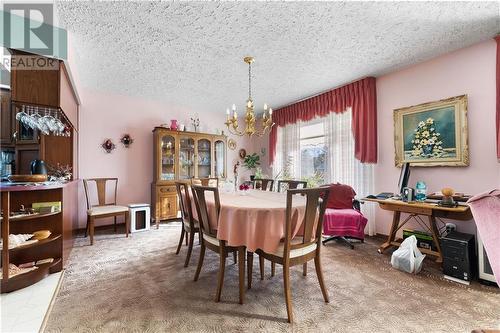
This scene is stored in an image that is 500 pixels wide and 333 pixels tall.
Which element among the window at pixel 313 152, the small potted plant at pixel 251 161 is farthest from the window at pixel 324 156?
the small potted plant at pixel 251 161

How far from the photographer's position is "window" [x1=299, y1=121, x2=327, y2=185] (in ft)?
14.7

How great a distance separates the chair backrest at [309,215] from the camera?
1654 mm

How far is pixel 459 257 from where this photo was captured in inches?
86.3

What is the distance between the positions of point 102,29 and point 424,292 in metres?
3.85

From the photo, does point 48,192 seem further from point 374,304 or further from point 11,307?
point 374,304

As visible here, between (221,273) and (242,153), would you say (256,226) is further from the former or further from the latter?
(242,153)

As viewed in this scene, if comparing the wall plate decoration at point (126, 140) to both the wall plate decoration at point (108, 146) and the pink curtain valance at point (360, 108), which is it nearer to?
the wall plate decoration at point (108, 146)

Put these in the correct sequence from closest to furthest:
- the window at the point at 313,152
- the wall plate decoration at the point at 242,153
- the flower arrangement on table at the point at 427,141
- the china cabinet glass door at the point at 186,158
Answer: the flower arrangement on table at the point at 427,141
the window at the point at 313,152
the china cabinet glass door at the point at 186,158
the wall plate decoration at the point at 242,153

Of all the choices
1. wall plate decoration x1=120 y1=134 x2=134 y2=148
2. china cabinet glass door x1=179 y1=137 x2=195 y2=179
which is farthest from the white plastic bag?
wall plate decoration x1=120 y1=134 x2=134 y2=148

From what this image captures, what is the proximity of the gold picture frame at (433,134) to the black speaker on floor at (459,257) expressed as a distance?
38.3 inches

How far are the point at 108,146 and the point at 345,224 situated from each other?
415 cm

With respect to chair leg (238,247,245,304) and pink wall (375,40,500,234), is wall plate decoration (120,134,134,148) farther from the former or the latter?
pink wall (375,40,500,234)

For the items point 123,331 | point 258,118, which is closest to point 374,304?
point 123,331

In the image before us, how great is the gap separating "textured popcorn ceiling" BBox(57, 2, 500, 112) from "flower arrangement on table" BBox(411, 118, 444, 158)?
2.83 feet
